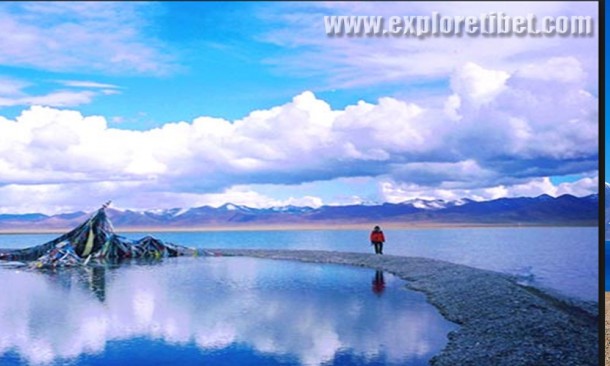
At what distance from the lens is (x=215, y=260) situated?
2689cm

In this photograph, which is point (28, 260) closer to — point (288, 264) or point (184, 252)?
point (184, 252)

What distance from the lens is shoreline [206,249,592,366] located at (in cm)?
1020

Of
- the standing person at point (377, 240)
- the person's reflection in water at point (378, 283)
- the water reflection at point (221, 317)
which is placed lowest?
the water reflection at point (221, 317)

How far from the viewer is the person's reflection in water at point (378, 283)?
16.9 meters

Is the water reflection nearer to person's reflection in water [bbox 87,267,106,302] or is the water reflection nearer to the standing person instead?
person's reflection in water [bbox 87,267,106,302]

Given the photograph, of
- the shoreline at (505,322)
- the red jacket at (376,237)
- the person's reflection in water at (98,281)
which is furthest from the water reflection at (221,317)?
the red jacket at (376,237)

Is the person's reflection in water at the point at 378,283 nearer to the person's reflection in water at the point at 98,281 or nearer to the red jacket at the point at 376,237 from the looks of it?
the red jacket at the point at 376,237

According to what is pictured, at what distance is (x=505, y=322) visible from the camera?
11984 mm

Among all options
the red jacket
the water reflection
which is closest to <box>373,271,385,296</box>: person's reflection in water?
the water reflection

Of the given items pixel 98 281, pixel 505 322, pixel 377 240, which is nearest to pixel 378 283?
pixel 505 322

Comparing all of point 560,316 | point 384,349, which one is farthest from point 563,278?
point 384,349

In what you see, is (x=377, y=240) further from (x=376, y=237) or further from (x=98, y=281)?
(x=98, y=281)

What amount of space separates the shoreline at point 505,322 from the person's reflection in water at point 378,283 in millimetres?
775

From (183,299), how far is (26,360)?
204 inches
